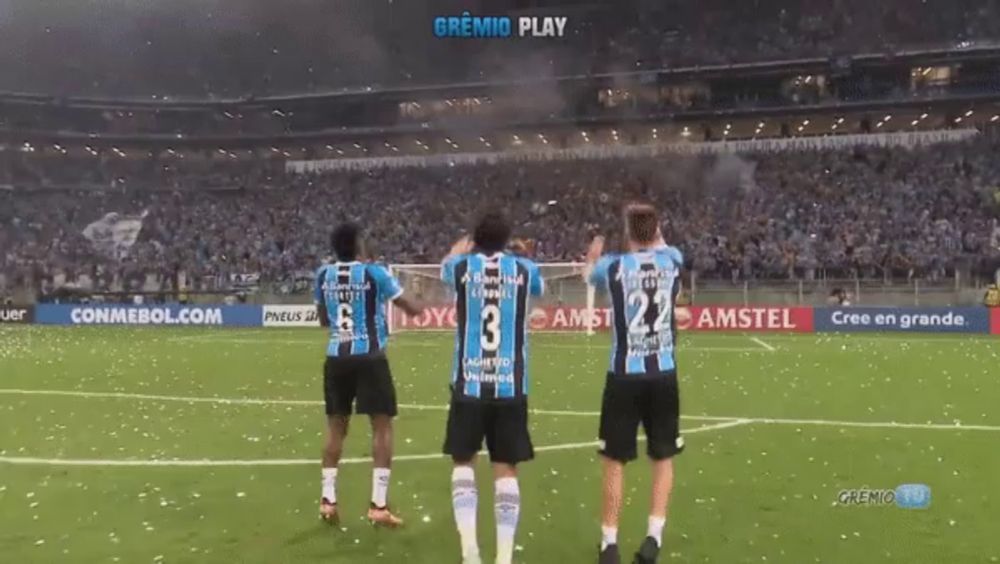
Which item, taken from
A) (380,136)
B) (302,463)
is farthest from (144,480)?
(380,136)

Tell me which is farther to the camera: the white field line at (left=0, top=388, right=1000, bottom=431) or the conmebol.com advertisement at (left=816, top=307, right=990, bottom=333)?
the conmebol.com advertisement at (left=816, top=307, right=990, bottom=333)

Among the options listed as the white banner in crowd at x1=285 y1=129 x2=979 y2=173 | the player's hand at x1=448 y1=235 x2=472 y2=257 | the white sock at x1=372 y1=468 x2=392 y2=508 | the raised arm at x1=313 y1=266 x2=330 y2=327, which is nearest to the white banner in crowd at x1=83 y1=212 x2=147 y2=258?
the white banner in crowd at x1=285 y1=129 x2=979 y2=173

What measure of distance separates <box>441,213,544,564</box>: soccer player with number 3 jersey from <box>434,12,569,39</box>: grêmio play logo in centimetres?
4693

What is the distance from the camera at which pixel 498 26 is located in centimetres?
5131

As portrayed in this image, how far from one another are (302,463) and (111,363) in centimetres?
1264

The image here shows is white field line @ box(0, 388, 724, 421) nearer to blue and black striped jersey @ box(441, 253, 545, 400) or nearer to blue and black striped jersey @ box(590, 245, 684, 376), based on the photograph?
blue and black striped jersey @ box(590, 245, 684, 376)

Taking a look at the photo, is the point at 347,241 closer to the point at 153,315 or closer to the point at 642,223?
the point at 642,223

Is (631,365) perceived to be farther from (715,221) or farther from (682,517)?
(715,221)

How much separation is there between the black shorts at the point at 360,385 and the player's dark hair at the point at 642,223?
2448mm

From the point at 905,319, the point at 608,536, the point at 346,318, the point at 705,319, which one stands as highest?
the point at 346,318

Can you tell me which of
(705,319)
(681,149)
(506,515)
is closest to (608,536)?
(506,515)

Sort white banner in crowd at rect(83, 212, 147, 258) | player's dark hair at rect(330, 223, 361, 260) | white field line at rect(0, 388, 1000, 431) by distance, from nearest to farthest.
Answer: player's dark hair at rect(330, 223, 361, 260) < white field line at rect(0, 388, 1000, 431) < white banner in crowd at rect(83, 212, 147, 258)

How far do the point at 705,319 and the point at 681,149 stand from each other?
20.9 meters

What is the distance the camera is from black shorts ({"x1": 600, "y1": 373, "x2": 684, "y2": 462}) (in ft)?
21.3
